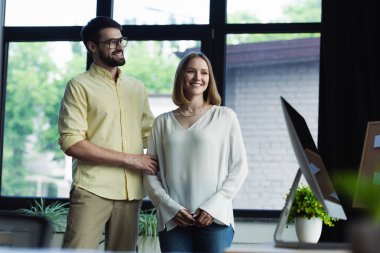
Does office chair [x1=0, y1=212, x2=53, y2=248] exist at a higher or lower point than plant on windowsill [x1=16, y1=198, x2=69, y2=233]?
higher

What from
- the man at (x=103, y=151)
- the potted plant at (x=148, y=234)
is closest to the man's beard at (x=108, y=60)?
the man at (x=103, y=151)

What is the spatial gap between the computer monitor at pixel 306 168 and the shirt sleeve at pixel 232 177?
3.02ft

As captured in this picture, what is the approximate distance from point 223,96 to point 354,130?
929 mm

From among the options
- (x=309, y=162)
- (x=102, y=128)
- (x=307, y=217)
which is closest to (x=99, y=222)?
(x=102, y=128)

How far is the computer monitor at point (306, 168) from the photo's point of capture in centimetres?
214

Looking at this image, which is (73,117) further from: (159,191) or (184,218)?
(184,218)

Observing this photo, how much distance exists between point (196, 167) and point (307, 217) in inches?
23.8

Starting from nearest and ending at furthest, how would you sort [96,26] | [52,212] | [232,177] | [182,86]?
[232,177] < [182,86] < [96,26] < [52,212]

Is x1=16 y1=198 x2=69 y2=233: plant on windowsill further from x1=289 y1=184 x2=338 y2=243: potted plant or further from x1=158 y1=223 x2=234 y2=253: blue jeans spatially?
x1=289 y1=184 x2=338 y2=243: potted plant

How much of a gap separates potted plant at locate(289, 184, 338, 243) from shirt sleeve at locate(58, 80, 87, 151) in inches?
43.1

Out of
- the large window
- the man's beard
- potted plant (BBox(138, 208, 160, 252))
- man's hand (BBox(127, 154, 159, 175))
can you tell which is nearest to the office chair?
man's hand (BBox(127, 154, 159, 175))

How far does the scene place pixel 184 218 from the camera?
329 cm

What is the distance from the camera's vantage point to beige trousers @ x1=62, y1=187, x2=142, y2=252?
3629 millimetres

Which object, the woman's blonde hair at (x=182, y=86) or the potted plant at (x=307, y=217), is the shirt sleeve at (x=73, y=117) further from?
the potted plant at (x=307, y=217)
